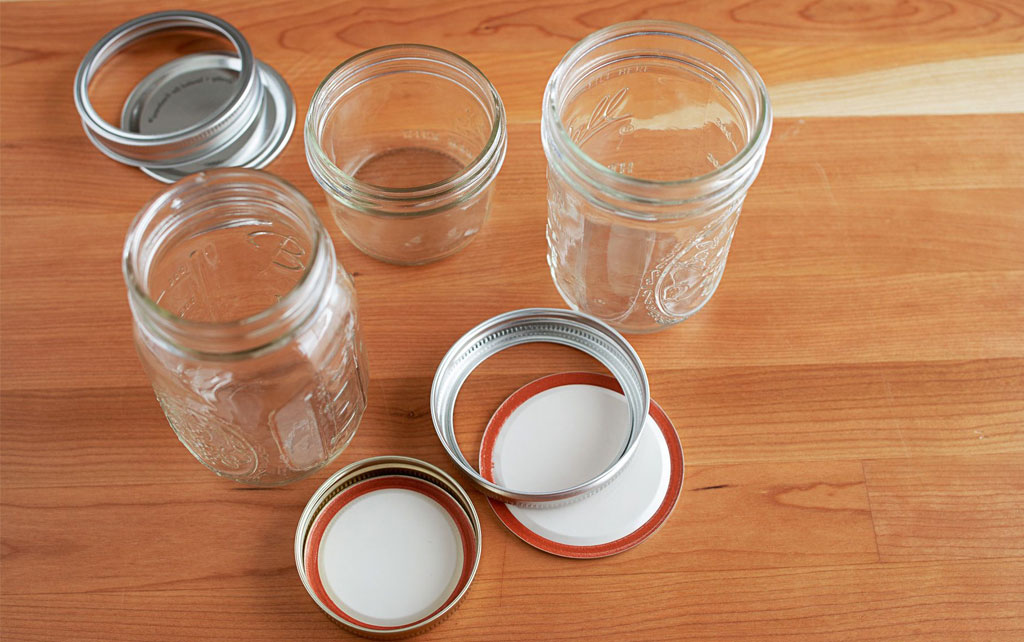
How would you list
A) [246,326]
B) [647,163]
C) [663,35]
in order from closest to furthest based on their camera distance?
[246,326], [663,35], [647,163]

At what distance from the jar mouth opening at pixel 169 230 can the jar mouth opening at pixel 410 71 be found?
0.14 m

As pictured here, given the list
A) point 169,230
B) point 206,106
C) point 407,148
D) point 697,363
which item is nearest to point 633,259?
point 697,363

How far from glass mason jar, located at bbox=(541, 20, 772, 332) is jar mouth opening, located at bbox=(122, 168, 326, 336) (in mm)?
232

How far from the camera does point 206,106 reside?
114 cm

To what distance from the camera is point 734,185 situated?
0.84m

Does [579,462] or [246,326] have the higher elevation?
[246,326]

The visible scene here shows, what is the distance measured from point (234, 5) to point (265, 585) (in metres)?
0.72

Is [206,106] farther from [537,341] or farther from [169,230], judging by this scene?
[537,341]

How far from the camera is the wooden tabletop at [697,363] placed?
891 mm

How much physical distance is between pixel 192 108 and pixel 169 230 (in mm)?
353

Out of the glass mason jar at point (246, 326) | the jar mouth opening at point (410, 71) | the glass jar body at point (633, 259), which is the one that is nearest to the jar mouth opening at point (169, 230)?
the glass mason jar at point (246, 326)

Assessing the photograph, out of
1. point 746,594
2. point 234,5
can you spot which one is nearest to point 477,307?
point 746,594

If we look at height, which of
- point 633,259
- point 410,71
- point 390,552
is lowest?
point 390,552

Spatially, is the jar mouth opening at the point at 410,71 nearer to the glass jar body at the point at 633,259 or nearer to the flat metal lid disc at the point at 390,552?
the glass jar body at the point at 633,259
